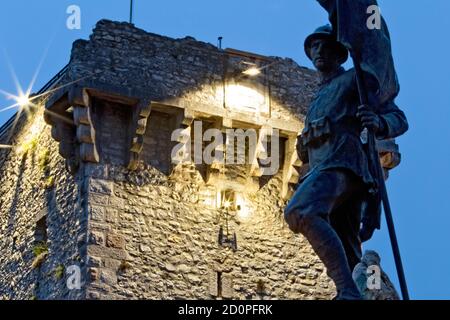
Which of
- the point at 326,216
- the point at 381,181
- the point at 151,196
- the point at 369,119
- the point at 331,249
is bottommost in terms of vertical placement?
the point at 331,249

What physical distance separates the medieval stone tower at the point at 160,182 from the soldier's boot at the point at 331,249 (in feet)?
32.0

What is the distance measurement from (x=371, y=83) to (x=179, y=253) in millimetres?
10291

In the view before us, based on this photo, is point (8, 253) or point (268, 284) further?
A: point (8, 253)

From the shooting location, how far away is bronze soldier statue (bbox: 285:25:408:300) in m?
6.76

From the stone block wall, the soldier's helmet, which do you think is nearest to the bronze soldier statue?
the soldier's helmet

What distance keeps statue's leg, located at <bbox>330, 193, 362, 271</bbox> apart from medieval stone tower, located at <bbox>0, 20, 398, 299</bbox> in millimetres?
9480

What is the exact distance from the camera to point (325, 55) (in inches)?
293

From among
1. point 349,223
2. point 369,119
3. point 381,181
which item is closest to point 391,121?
point 369,119

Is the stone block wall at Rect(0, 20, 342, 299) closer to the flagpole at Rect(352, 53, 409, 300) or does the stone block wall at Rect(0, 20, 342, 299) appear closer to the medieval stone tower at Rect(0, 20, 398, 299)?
the medieval stone tower at Rect(0, 20, 398, 299)

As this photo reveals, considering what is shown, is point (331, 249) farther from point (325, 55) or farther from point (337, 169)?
point (325, 55)

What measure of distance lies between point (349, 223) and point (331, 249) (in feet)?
1.34

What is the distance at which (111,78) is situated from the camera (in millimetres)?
17391

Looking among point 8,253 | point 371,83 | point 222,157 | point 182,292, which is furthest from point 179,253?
point 371,83

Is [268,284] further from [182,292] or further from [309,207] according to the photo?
[309,207]
